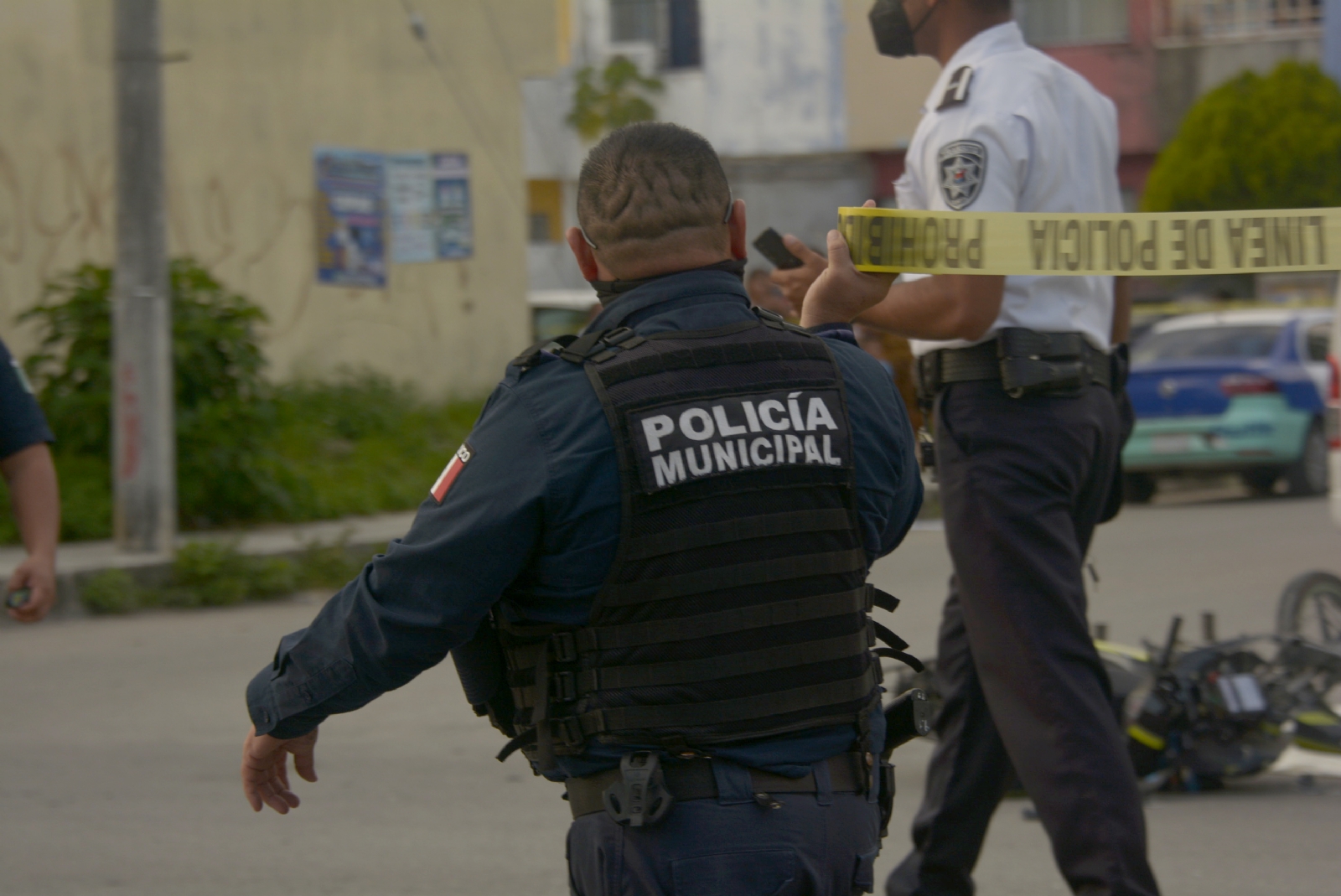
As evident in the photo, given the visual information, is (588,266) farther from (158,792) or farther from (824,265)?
(158,792)

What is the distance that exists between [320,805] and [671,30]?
2857cm

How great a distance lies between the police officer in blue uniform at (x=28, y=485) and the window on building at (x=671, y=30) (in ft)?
94.9

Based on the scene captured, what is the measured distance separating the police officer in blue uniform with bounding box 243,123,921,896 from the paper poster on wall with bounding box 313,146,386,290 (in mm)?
12842

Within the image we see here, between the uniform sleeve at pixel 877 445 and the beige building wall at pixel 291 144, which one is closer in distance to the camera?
the uniform sleeve at pixel 877 445

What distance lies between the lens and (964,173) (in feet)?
11.1

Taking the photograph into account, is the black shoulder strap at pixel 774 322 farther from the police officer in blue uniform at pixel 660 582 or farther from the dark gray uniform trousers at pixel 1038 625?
the dark gray uniform trousers at pixel 1038 625

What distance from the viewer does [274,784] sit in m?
2.49

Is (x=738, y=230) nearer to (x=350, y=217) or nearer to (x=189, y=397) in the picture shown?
(x=189, y=397)

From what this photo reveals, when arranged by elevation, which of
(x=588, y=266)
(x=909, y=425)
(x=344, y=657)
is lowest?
(x=344, y=657)

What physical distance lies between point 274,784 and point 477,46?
571 inches

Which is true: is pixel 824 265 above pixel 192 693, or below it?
A: above

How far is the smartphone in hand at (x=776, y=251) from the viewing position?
2.92 m

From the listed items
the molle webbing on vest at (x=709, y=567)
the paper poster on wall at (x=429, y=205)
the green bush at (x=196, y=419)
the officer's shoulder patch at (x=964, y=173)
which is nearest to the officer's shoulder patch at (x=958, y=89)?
the officer's shoulder patch at (x=964, y=173)

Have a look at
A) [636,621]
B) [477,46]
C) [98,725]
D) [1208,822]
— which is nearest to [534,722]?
[636,621]
